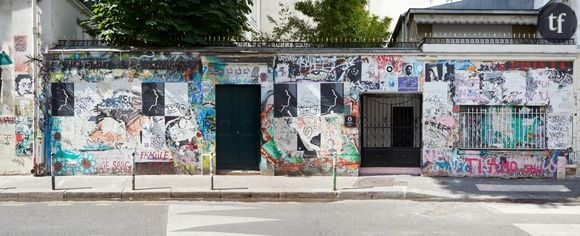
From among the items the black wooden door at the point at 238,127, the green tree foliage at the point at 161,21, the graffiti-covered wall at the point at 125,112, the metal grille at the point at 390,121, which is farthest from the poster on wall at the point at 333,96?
the green tree foliage at the point at 161,21

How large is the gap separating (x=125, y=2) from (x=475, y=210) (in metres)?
8.94

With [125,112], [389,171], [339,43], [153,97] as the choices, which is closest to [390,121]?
[389,171]

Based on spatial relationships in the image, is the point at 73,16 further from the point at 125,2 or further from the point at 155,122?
the point at 155,122

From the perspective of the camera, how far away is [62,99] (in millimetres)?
13445

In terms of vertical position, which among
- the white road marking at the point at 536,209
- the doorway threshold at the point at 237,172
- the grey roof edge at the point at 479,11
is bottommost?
the white road marking at the point at 536,209

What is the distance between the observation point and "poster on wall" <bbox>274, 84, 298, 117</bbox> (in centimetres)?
1362

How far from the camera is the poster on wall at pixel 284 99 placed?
13617mm

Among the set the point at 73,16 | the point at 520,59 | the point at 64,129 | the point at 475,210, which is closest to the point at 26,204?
the point at 64,129

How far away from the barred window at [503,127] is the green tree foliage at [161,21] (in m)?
6.35

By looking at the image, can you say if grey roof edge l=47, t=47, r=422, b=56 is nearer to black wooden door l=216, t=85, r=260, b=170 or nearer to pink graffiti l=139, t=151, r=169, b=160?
black wooden door l=216, t=85, r=260, b=170

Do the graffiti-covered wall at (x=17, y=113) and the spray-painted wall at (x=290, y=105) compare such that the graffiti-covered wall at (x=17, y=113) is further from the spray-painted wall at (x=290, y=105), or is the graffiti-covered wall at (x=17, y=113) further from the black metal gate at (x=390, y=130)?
the black metal gate at (x=390, y=130)

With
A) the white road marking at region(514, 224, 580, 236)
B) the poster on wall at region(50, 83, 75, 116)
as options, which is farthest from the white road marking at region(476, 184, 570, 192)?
the poster on wall at region(50, 83, 75, 116)

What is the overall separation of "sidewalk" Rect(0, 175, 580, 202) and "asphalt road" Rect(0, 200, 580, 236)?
52cm

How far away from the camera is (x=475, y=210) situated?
33.2 ft
